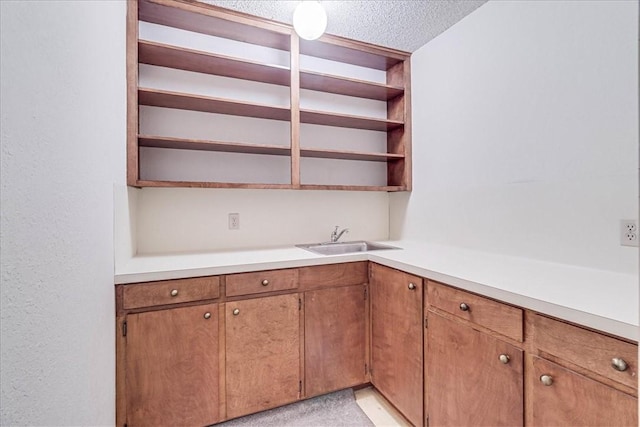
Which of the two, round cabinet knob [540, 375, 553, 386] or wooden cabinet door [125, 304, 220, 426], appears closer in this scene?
round cabinet knob [540, 375, 553, 386]

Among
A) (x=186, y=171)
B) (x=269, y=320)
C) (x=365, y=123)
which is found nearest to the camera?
(x=269, y=320)

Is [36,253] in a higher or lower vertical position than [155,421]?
higher

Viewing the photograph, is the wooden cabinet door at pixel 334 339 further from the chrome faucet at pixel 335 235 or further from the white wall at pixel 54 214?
the white wall at pixel 54 214

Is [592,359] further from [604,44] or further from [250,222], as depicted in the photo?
[250,222]

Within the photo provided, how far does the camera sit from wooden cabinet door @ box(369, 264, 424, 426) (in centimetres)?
150

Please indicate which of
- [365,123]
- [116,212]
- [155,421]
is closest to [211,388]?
[155,421]

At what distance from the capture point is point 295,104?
201 cm

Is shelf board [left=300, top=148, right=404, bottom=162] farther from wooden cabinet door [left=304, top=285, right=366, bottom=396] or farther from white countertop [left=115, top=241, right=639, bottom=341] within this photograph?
wooden cabinet door [left=304, top=285, right=366, bottom=396]

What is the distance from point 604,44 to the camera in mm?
1275

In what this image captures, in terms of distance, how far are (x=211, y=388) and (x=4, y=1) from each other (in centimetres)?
156

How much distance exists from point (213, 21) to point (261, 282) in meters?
1.55

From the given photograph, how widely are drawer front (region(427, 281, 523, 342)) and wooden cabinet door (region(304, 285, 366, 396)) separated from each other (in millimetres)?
522

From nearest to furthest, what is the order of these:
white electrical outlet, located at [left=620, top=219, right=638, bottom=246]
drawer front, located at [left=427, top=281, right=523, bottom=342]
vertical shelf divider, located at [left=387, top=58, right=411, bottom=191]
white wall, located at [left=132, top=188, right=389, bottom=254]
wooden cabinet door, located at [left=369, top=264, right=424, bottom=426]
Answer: drawer front, located at [left=427, top=281, right=523, bottom=342] → white electrical outlet, located at [left=620, top=219, right=638, bottom=246] → wooden cabinet door, located at [left=369, top=264, right=424, bottom=426] → white wall, located at [left=132, top=188, right=389, bottom=254] → vertical shelf divider, located at [left=387, top=58, right=411, bottom=191]

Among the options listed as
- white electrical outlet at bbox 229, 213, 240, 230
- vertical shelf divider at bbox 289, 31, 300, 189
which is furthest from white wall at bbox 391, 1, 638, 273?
white electrical outlet at bbox 229, 213, 240, 230
